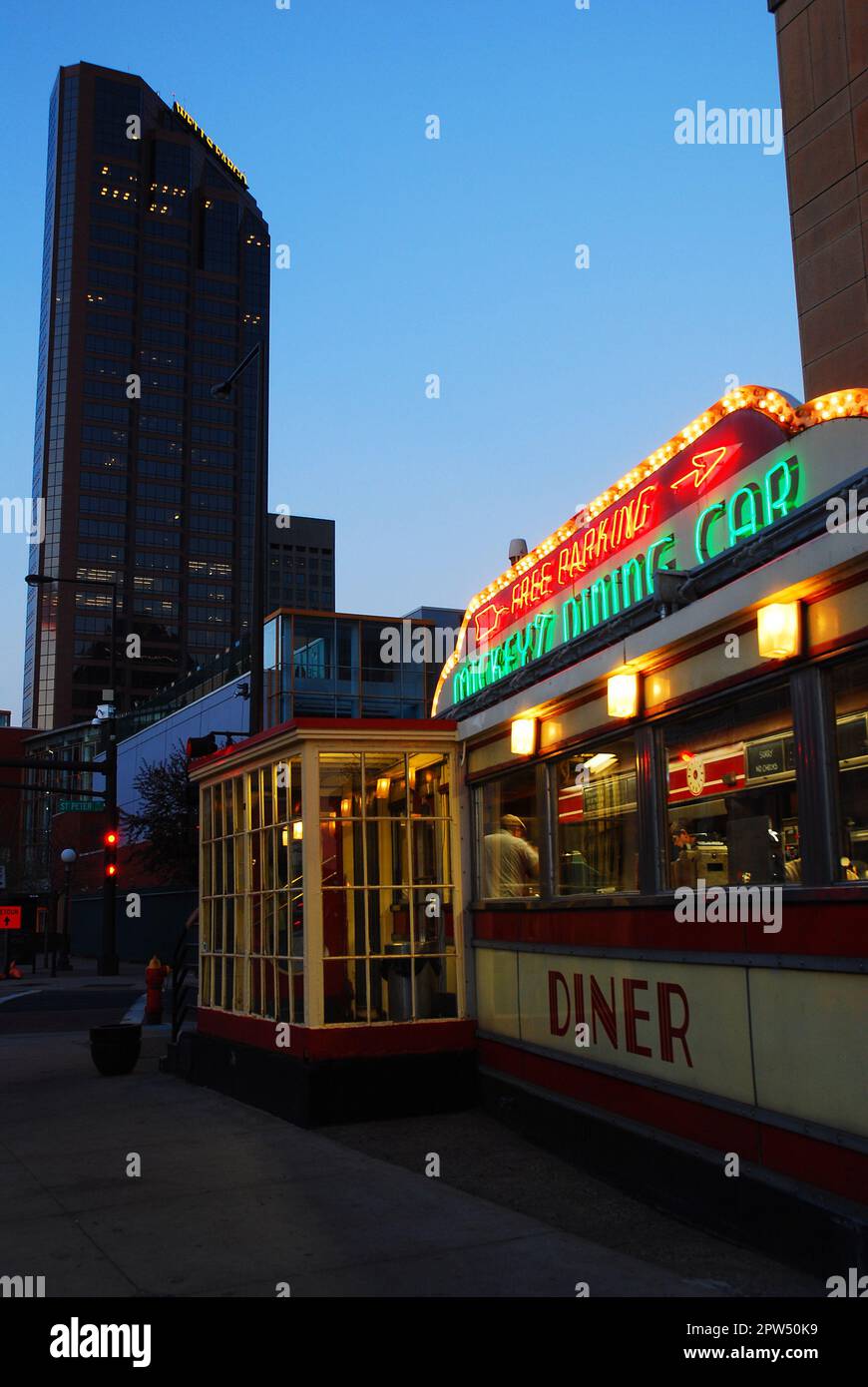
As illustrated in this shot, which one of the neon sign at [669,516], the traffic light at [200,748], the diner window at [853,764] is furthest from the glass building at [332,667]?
the diner window at [853,764]

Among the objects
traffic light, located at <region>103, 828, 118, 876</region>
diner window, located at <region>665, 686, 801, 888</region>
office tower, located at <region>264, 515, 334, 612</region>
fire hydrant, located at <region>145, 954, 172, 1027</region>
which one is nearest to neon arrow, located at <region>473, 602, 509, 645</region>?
diner window, located at <region>665, 686, 801, 888</region>

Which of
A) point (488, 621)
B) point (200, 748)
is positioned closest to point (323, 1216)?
point (488, 621)

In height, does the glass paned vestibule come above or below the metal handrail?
above

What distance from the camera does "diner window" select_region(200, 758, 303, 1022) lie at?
9719mm

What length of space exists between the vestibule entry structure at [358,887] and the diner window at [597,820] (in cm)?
177

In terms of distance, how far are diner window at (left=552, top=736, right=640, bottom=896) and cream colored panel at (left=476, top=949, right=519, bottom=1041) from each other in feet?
3.53

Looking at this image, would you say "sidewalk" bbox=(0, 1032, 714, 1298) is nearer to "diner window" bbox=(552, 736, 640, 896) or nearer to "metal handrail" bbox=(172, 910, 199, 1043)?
"diner window" bbox=(552, 736, 640, 896)

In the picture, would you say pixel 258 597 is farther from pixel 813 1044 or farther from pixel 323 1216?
pixel 813 1044

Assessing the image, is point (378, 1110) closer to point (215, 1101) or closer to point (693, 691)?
point (215, 1101)

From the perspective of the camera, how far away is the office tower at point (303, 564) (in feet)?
555

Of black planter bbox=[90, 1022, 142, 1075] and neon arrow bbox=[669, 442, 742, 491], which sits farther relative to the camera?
black planter bbox=[90, 1022, 142, 1075]

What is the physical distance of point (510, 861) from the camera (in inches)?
362

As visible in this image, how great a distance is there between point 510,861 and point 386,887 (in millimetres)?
1069
